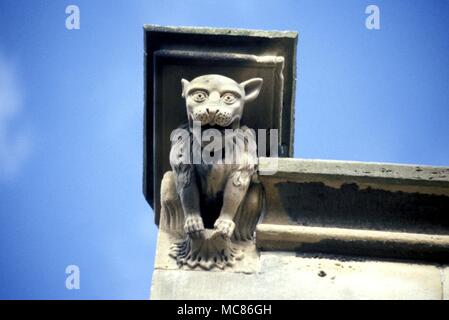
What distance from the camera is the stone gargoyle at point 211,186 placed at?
7.04m

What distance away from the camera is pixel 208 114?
Answer: 7.61 metres

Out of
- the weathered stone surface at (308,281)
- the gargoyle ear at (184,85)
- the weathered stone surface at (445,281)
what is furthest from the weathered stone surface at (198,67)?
the weathered stone surface at (445,281)

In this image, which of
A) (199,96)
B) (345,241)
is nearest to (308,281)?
(345,241)

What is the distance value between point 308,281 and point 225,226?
0.72 m

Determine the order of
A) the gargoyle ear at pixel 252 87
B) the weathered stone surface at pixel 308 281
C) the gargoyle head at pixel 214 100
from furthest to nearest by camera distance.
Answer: the gargoyle ear at pixel 252 87, the gargoyle head at pixel 214 100, the weathered stone surface at pixel 308 281

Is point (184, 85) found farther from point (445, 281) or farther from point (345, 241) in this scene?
point (445, 281)

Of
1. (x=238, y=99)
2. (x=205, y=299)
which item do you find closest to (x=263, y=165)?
(x=238, y=99)

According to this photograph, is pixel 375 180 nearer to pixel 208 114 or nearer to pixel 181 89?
pixel 208 114

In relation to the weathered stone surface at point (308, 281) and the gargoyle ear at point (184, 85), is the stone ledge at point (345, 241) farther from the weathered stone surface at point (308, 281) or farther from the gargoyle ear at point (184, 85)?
the gargoyle ear at point (184, 85)

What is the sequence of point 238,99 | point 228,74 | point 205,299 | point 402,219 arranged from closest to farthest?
1. point 205,299
2. point 402,219
3. point 238,99
4. point 228,74

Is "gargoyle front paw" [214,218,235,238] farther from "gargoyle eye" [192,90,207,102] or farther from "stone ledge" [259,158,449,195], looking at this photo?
"gargoyle eye" [192,90,207,102]

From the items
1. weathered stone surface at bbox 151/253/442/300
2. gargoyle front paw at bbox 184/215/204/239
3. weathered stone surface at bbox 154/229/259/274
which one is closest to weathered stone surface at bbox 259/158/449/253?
weathered stone surface at bbox 154/229/259/274

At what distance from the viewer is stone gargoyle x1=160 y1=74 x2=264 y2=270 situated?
704cm

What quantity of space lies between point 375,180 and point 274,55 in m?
1.75
